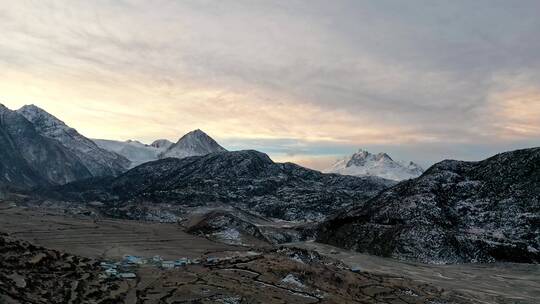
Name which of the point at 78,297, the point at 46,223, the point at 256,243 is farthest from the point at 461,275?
the point at 46,223

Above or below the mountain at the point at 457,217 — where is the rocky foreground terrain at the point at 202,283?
below

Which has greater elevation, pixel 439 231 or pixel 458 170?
pixel 458 170

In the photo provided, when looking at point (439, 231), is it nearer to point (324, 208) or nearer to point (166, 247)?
point (166, 247)

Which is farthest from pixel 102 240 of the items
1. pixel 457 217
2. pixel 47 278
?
pixel 457 217

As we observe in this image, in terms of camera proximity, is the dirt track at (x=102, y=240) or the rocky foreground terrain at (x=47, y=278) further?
the dirt track at (x=102, y=240)

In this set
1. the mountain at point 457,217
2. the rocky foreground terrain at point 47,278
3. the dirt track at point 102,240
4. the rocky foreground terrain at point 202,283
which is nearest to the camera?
the rocky foreground terrain at point 47,278

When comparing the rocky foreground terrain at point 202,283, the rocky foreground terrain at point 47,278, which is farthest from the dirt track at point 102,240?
the rocky foreground terrain at point 202,283

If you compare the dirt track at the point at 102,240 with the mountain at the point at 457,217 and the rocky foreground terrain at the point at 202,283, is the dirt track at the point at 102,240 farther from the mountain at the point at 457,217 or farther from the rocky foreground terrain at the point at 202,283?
the mountain at the point at 457,217

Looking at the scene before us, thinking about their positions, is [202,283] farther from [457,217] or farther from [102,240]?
[457,217]
